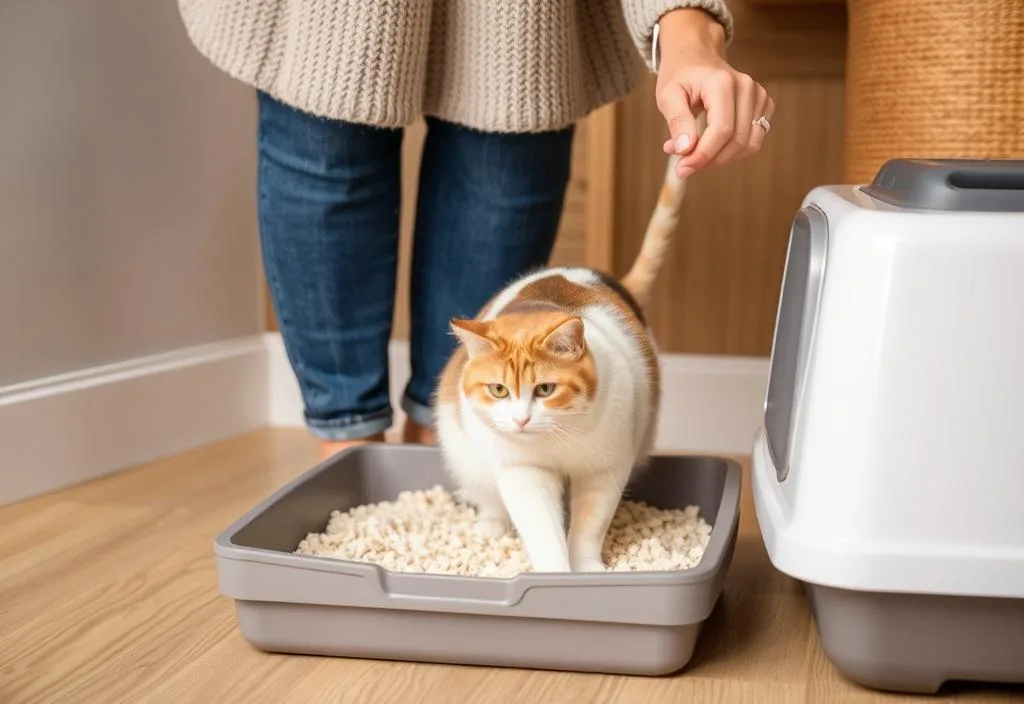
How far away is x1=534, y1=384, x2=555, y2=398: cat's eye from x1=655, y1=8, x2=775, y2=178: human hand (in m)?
0.24

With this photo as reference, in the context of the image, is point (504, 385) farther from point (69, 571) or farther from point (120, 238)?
point (120, 238)

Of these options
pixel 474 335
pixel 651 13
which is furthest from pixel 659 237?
pixel 474 335

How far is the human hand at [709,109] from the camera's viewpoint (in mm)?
982

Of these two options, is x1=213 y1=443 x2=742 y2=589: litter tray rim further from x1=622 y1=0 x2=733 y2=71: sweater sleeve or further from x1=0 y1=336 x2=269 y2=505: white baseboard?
x1=0 y1=336 x2=269 y2=505: white baseboard

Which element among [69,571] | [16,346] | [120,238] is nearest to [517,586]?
[69,571]

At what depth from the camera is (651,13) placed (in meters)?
1.19

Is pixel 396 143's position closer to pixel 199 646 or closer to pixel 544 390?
pixel 544 390

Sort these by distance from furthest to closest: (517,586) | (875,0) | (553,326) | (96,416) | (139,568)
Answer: (96,416) → (875,0) → (139,568) → (553,326) → (517,586)

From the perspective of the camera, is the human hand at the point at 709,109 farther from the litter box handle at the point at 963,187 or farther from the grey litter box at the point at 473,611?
the grey litter box at the point at 473,611

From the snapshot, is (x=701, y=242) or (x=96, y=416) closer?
(x=96, y=416)

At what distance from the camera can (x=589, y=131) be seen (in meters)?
1.93

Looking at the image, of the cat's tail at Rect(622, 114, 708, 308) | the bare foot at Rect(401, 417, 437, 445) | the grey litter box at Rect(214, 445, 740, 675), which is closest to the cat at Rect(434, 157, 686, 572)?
the grey litter box at Rect(214, 445, 740, 675)

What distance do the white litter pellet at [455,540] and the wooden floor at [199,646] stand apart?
0.08 meters

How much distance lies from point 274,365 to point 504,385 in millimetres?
1151
